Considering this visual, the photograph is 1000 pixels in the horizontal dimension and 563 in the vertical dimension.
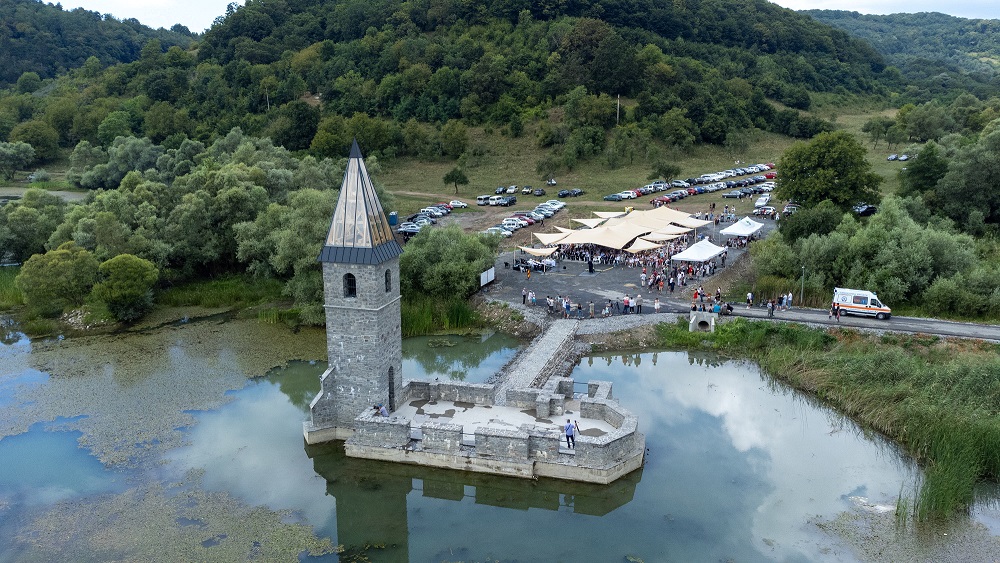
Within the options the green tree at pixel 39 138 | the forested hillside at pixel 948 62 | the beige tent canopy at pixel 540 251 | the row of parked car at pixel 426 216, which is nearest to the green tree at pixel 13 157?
the green tree at pixel 39 138

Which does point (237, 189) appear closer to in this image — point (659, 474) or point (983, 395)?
point (659, 474)

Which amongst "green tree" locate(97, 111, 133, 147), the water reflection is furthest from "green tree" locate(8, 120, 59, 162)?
the water reflection

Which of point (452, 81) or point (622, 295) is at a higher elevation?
point (452, 81)

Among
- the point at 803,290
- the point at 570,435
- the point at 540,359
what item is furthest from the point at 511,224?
the point at 570,435

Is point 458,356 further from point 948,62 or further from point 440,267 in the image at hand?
point 948,62

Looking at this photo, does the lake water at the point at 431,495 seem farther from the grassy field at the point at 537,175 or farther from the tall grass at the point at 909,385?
the grassy field at the point at 537,175

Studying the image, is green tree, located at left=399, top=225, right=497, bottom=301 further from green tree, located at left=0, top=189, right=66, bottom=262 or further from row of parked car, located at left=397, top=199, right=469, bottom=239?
green tree, located at left=0, top=189, right=66, bottom=262
